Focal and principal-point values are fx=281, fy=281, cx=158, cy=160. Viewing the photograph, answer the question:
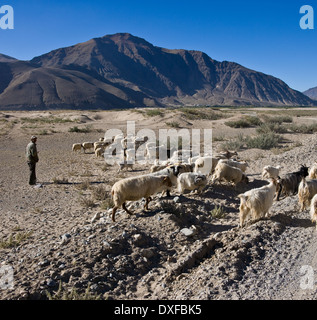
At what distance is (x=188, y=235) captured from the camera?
18.5ft

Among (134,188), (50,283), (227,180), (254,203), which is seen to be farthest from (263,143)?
(50,283)

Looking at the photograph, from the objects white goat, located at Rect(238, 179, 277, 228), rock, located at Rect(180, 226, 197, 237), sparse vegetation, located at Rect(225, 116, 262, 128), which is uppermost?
sparse vegetation, located at Rect(225, 116, 262, 128)

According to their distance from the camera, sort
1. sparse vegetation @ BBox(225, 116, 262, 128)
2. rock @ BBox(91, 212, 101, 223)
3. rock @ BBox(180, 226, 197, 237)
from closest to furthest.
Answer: rock @ BBox(180, 226, 197, 237)
rock @ BBox(91, 212, 101, 223)
sparse vegetation @ BBox(225, 116, 262, 128)

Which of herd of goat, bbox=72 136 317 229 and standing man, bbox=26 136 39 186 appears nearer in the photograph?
herd of goat, bbox=72 136 317 229

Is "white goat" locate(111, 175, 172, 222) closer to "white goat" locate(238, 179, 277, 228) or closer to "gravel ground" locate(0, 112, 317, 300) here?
"gravel ground" locate(0, 112, 317, 300)

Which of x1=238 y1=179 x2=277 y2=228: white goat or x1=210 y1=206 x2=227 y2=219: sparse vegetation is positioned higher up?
x1=238 y1=179 x2=277 y2=228: white goat

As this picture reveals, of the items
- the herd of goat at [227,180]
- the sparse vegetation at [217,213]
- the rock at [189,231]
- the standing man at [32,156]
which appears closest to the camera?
the rock at [189,231]

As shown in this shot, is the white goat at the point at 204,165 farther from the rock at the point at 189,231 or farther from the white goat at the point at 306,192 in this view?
the rock at the point at 189,231

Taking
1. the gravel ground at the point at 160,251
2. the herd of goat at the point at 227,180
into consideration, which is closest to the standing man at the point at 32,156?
the gravel ground at the point at 160,251

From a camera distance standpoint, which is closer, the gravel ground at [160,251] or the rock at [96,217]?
the gravel ground at [160,251]

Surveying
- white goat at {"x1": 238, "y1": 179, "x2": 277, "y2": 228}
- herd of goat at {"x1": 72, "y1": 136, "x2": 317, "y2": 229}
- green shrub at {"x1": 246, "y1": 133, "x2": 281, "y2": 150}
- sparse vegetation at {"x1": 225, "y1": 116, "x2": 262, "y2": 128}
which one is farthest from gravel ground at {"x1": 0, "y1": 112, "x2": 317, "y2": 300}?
sparse vegetation at {"x1": 225, "y1": 116, "x2": 262, "y2": 128}

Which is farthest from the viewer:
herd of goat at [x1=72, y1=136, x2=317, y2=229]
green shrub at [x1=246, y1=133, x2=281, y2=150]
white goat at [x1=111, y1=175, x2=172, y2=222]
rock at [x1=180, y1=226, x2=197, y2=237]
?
green shrub at [x1=246, y1=133, x2=281, y2=150]
